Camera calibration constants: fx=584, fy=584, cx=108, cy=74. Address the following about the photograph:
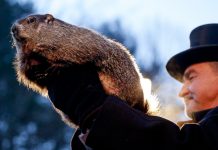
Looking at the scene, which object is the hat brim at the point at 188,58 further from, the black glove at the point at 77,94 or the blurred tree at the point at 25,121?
the blurred tree at the point at 25,121

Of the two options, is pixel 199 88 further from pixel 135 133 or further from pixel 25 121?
pixel 25 121

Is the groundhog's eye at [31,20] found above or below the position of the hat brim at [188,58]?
above

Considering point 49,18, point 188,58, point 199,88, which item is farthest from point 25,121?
point 49,18

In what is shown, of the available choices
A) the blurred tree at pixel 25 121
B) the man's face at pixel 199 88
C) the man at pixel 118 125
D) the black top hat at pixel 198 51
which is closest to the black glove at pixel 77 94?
the man at pixel 118 125

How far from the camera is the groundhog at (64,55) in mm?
1712

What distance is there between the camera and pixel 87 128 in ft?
5.39

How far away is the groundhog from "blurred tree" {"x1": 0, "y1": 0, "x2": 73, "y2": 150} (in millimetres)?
14091

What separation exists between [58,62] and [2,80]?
583 inches

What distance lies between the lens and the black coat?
1.56 m

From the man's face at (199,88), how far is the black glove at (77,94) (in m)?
0.73

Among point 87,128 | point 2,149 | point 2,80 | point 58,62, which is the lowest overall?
point 2,149

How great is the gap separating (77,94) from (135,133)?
203 millimetres

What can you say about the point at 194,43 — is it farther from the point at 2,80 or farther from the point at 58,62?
the point at 2,80

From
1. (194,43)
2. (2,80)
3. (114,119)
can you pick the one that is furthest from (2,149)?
(114,119)
